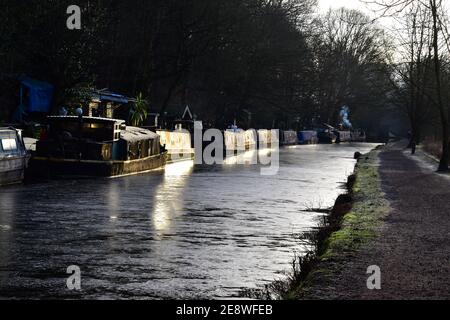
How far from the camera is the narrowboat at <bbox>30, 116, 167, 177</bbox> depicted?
30094 millimetres

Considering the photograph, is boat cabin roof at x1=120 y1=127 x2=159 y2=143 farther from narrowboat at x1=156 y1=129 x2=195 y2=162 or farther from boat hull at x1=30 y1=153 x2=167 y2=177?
narrowboat at x1=156 y1=129 x2=195 y2=162

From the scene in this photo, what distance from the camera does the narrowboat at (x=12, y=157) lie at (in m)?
25.7

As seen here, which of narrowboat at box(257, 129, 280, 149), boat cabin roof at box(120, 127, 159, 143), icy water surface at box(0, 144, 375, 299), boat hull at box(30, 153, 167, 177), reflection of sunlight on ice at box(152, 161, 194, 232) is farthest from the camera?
narrowboat at box(257, 129, 280, 149)

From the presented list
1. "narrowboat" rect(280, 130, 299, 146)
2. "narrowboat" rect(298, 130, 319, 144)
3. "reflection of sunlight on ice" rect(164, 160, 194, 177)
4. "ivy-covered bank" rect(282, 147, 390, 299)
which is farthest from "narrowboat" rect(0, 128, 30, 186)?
"narrowboat" rect(298, 130, 319, 144)

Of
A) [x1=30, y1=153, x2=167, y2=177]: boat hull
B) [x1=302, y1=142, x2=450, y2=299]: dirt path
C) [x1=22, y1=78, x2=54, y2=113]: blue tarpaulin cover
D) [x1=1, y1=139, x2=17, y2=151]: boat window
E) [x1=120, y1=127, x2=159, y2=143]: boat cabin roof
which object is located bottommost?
[x1=302, y1=142, x2=450, y2=299]: dirt path

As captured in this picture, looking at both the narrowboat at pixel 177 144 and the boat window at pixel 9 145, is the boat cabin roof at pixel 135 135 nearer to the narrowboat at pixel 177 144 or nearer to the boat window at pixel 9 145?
the narrowboat at pixel 177 144

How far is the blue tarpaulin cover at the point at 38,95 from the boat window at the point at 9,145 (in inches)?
613

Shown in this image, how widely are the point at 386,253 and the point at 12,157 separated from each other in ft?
58.3

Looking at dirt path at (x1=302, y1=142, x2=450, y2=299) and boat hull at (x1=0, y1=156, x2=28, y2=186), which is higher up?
boat hull at (x1=0, y1=156, x2=28, y2=186)

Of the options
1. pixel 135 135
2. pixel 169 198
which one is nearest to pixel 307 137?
pixel 135 135

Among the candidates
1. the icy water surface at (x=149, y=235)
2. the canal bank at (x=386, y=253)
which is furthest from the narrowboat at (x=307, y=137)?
the canal bank at (x=386, y=253)

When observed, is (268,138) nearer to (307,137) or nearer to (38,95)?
(307,137)

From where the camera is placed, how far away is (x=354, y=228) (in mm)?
13812

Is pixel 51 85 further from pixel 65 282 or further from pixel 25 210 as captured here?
pixel 65 282
